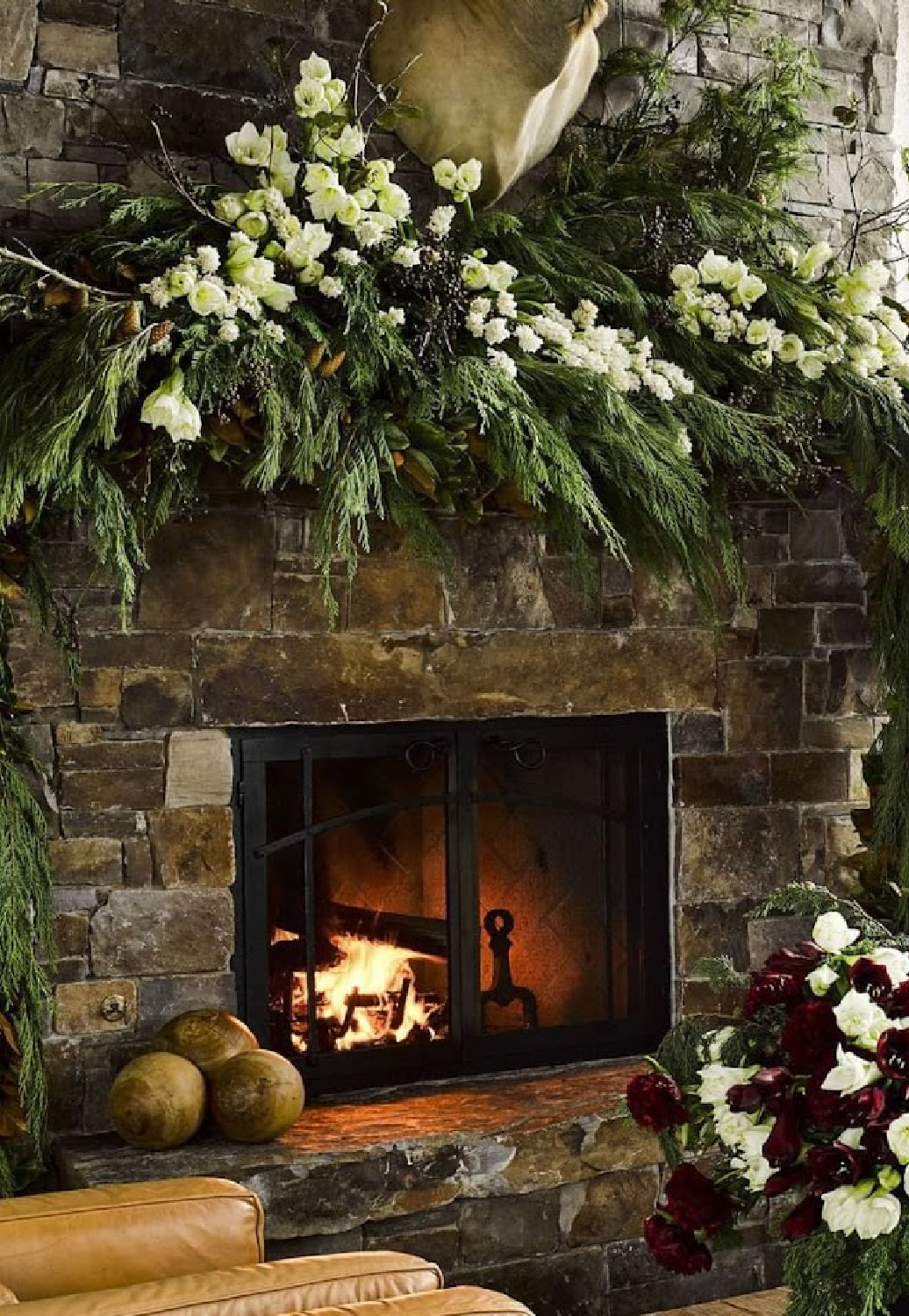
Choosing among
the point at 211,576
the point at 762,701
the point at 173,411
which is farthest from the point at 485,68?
the point at 762,701

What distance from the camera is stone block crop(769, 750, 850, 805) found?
395 cm

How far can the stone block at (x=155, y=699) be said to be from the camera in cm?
334

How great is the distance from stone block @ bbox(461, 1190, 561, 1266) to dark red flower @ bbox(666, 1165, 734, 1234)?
50.5 inches

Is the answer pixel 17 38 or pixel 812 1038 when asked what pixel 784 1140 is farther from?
pixel 17 38

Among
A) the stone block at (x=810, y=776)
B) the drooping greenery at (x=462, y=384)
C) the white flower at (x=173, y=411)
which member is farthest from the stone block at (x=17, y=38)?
the stone block at (x=810, y=776)

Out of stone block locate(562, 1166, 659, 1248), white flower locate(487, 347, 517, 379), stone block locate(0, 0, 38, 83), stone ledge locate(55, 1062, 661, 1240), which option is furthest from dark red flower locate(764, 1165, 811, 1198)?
stone block locate(0, 0, 38, 83)

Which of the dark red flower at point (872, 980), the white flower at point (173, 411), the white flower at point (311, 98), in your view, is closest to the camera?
the dark red flower at point (872, 980)

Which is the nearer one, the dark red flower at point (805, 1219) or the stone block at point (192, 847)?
the dark red flower at point (805, 1219)

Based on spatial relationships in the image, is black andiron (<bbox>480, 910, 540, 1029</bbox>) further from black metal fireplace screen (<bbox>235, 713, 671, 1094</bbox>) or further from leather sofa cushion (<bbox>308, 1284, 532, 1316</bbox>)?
leather sofa cushion (<bbox>308, 1284, 532, 1316</bbox>)

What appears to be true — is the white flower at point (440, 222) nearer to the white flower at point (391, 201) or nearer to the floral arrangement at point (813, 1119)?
the white flower at point (391, 201)

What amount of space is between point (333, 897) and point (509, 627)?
2.28 ft

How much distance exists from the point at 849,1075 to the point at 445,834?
6.07 ft

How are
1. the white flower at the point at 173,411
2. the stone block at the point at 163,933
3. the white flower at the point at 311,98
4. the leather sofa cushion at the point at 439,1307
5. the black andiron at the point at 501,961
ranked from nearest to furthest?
the leather sofa cushion at the point at 439,1307
the white flower at the point at 173,411
the white flower at the point at 311,98
the stone block at the point at 163,933
the black andiron at the point at 501,961

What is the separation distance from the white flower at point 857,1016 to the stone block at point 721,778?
1.85 metres
